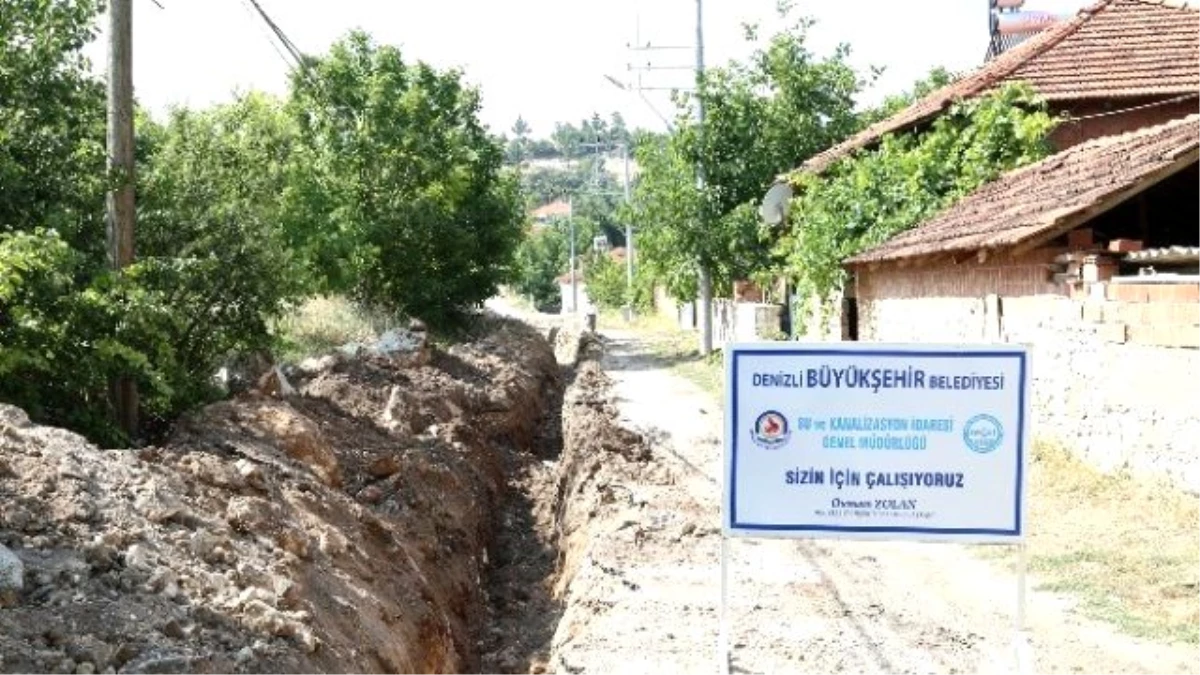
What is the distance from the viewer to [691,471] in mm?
14227

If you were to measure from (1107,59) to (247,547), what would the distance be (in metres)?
16.8

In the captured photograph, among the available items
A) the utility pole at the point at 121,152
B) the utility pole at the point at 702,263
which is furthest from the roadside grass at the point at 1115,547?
the utility pole at the point at 702,263

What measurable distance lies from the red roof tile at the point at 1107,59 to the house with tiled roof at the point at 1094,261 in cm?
3

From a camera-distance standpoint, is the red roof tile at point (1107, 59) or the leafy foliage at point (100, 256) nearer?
the leafy foliage at point (100, 256)

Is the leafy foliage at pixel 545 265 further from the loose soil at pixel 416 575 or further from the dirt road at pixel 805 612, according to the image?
the dirt road at pixel 805 612

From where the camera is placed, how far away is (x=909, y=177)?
19.8 m

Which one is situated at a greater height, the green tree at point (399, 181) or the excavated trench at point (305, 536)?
the green tree at point (399, 181)

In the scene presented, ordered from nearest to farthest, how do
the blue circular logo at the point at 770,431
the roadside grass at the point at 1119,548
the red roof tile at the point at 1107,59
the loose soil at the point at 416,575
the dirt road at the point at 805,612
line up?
the loose soil at the point at 416,575 < the blue circular logo at the point at 770,431 < the dirt road at the point at 805,612 < the roadside grass at the point at 1119,548 < the red roof tile at the point at 1107,59

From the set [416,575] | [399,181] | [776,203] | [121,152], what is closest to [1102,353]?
[416,575]

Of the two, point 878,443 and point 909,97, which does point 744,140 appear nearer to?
point 909,97

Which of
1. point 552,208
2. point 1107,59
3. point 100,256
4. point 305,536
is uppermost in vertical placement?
point 552,208

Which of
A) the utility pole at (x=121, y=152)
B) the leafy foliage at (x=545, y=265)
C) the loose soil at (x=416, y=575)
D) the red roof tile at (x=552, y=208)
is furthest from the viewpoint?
the red roof tile at (x=552, y=208)

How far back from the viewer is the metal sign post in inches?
248

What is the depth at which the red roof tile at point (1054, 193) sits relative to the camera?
39.2ft
